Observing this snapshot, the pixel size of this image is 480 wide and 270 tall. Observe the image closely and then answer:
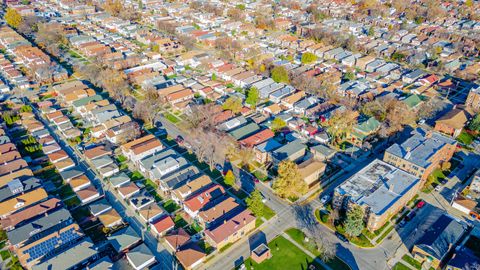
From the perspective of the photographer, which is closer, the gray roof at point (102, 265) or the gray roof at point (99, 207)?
the gray roof at point (102, 265)

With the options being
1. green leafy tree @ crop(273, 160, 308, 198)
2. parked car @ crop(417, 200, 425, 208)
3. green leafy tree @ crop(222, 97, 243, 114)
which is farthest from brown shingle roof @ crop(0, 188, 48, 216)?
parked car @ crop(417, 200, 425, 208)

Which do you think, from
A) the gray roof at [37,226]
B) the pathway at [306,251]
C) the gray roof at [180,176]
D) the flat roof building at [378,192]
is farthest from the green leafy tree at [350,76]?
the gray roof at [37,226]

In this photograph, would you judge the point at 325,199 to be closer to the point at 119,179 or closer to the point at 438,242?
the point at 438,242

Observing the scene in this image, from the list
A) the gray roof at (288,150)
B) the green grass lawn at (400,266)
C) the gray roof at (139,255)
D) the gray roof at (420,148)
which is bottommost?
the green grass lawn at (400,266)

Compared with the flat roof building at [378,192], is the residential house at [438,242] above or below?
below

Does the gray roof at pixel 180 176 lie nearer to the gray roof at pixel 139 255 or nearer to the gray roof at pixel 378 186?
the gray roof at pixel 139 255

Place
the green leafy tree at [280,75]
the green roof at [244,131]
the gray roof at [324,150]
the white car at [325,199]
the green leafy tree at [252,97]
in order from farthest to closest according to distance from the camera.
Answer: the green leafy tree at [280,75] → the green leafy tree at [252,97] → the green roof at [244,131] → the gray roof at [324,150] → the white car at [325,199]

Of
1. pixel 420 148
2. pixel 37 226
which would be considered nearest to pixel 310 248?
pixel 420 148
